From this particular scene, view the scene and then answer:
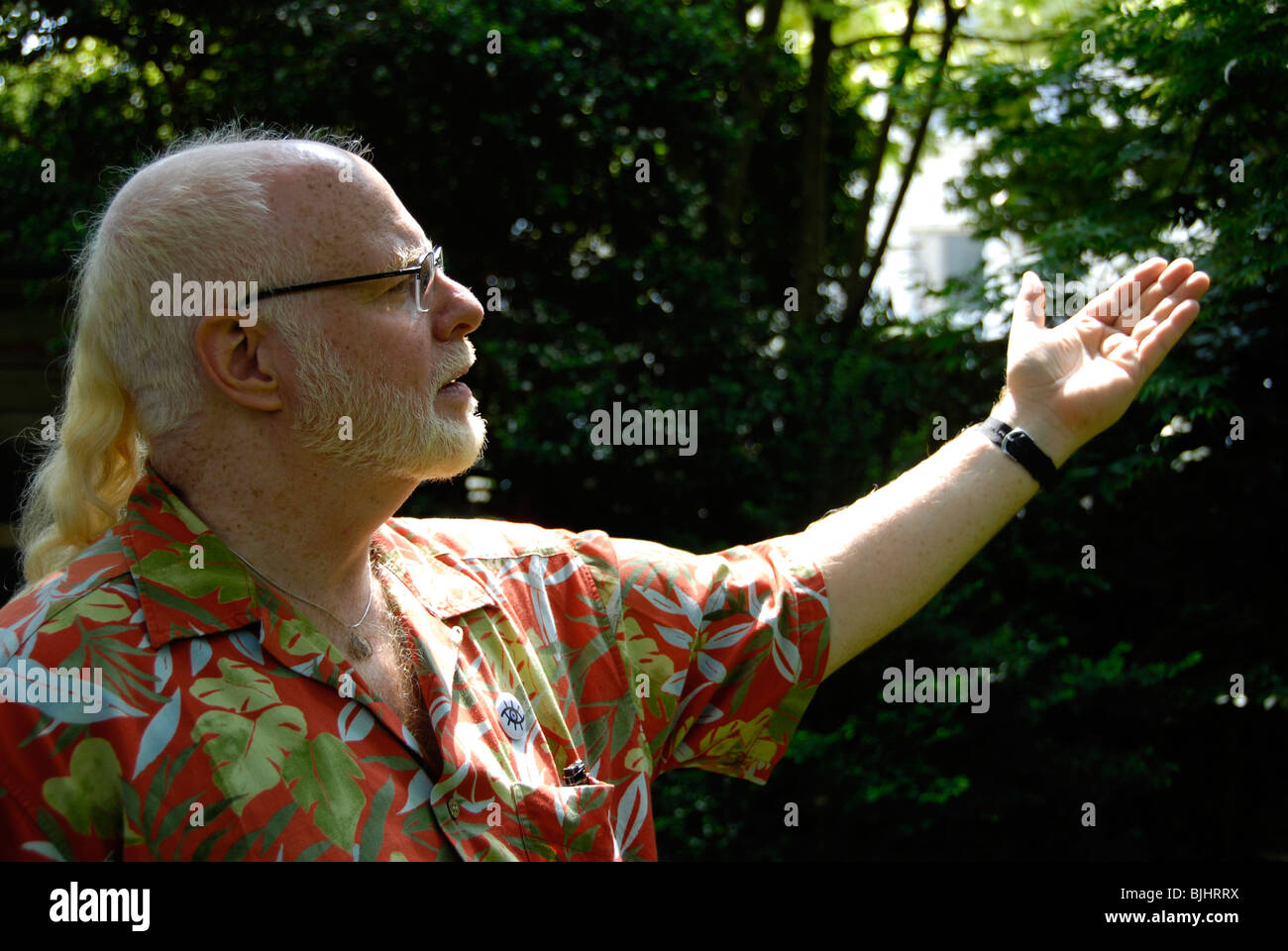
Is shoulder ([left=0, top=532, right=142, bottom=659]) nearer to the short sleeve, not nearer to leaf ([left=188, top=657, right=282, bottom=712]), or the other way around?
leaf ([left=188, top=657, right=282, bottom=712])

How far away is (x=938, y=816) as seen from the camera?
4.29 metres

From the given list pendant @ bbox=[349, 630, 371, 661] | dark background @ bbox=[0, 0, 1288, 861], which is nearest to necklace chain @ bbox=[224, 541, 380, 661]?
pendant @ bbox=[349, 630, 371, 661]

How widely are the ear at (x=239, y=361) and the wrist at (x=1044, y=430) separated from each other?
1217mm

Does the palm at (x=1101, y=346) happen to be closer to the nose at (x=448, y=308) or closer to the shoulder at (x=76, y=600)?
the nose at (x=448, y=308)

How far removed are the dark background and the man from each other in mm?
2448

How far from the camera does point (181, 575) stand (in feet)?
4.91

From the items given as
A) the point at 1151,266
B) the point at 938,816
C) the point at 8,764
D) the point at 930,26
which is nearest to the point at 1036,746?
the point at 938,816

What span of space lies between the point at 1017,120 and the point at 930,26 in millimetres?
2645

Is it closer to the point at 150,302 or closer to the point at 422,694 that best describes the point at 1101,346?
the point at 422,694

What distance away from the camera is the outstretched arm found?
74.2 inches

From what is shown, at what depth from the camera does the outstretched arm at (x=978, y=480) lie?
6.19 ft

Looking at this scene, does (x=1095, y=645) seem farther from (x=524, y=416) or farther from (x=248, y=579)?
(x=248, y=579)

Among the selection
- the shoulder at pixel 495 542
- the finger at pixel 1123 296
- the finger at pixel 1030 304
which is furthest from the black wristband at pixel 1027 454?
the shoulder at pixel 495 542

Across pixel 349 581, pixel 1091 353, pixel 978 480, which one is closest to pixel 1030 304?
pixel 1091 353
